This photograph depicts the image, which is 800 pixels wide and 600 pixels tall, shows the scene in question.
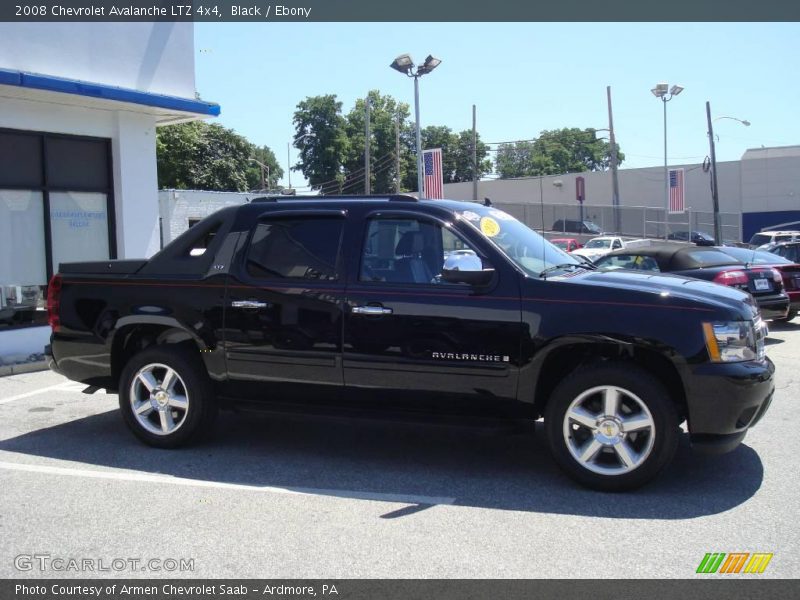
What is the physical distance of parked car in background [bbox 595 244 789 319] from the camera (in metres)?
10.9

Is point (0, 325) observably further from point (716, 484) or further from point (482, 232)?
point (716, 484)

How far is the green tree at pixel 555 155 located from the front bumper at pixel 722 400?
98231mm

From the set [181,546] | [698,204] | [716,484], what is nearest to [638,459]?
[716,484]

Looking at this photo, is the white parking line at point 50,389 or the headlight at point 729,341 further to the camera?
the white parking line at point 50,389

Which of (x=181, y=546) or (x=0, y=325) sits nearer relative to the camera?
(x=181, y=546)

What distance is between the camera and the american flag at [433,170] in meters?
23.8

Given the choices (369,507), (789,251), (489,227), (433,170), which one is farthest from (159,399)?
(433,170)

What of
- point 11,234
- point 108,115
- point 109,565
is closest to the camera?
point 109,565

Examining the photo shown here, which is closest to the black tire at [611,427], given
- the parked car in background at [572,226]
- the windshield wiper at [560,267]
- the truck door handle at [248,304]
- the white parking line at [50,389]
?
the windshield wiper at [560,267]

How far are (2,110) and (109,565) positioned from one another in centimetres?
918

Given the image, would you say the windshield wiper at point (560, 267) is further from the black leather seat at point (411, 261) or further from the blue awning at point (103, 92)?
the blue awning at point (103, 92)

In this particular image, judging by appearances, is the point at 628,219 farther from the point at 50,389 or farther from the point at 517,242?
the point at 517,242

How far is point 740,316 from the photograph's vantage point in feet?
15.8
